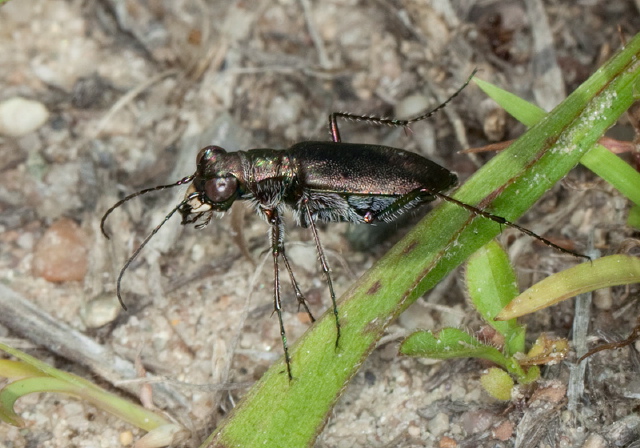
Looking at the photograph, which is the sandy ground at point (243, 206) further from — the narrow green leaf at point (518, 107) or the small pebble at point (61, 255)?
the narrow green leaf at point (518, 107)

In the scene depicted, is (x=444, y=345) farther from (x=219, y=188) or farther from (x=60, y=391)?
(x=60, y=391)

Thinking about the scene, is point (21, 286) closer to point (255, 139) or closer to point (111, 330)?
point (111, 330)

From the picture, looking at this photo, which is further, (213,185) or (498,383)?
(213,185)

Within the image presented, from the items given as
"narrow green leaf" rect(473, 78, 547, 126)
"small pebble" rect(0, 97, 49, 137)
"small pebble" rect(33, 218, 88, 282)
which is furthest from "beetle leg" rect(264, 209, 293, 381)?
"small pebble" rect(0, 97, 49, 137)

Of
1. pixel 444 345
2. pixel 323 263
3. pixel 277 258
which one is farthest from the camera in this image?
pixel 277 258

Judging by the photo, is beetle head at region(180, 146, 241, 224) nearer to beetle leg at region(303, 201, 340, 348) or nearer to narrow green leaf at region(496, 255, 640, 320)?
beetle leg at region(303, 201, 340, 348)

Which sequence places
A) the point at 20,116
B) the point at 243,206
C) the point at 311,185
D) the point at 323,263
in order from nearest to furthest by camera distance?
1. the point at 323,263
2. the point at 311,185
3. the point at 243,206
4. the point at 20,116

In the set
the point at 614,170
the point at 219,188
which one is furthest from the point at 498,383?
the point at 219,188

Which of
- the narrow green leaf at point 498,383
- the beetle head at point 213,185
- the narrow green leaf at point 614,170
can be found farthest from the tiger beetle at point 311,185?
the narrow green leaf at point 498,383
